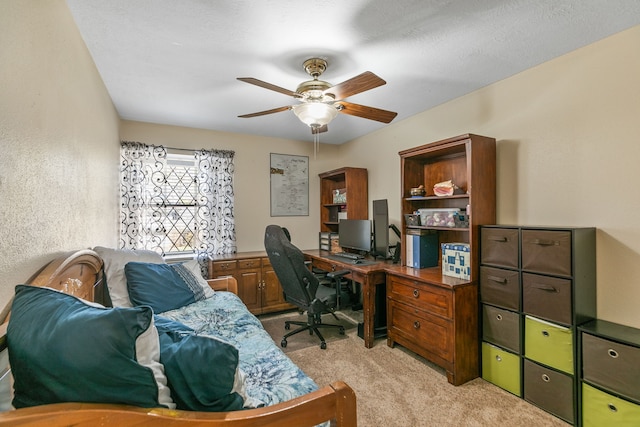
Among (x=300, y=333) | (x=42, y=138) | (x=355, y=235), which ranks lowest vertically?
(x=300, y=333)

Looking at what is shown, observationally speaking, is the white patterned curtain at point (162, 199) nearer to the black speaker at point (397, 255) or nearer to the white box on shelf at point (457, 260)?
the black speaker at point (397, 255)

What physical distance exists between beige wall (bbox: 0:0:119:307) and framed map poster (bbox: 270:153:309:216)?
2.38m

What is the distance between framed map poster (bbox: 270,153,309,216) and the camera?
166 inches

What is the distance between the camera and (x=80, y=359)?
68 cm

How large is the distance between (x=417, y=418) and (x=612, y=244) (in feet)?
5.42

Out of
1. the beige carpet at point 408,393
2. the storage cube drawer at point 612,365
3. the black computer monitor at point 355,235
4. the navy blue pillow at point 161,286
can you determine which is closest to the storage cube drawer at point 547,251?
the storage cube drawer at point 612,365

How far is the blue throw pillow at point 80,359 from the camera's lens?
26.8 inches

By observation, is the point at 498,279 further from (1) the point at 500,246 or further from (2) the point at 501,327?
(2) the point at 501,327

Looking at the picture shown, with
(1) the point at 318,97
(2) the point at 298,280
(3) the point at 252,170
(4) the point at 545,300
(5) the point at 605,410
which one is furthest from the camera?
(3) the point at 252,170

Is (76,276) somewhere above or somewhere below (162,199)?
below

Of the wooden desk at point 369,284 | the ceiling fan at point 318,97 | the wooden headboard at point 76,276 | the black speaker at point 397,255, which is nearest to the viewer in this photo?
the wooden headboard at point 76,276

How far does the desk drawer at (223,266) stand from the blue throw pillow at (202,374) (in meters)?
2.65

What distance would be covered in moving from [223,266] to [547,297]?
3.07 m

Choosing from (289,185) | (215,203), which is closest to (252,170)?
(289,185)
